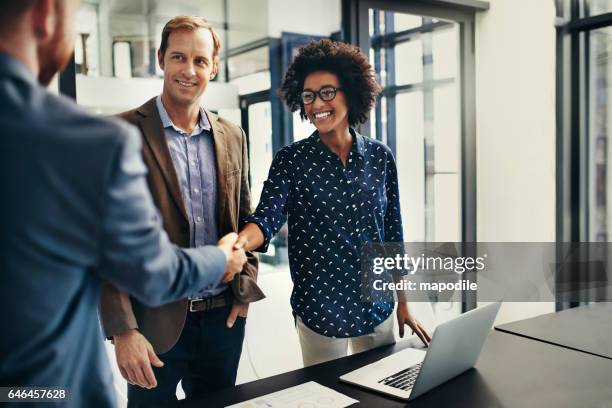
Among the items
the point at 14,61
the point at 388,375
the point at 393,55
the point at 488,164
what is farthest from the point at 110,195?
the point at 488,164

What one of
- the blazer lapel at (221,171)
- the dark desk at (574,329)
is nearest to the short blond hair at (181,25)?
the blazer lapel at (221,171)

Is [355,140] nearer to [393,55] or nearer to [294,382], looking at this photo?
[294,382]

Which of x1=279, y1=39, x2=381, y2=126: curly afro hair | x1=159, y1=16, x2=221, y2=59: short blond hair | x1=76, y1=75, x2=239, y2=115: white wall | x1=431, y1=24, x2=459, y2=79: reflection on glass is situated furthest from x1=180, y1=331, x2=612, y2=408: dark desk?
x1=431, y1=24, x2=459, y2=79: reflection on glass

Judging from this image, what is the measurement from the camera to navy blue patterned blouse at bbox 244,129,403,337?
202 centimetres

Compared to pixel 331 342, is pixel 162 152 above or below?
above

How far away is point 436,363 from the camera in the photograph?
57.9 inches

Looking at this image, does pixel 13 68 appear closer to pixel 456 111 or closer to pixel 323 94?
pixel 323 94

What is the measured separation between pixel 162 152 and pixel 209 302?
0.51 m

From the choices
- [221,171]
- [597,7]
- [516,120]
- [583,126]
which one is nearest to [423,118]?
[516,120]

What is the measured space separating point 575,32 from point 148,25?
2.61 meters

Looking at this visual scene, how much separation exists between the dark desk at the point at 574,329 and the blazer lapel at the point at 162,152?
4.04 ft

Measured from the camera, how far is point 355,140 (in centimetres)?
213

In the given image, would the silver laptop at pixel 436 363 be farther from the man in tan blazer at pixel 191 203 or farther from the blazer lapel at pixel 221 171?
the blazer lapel at pixel 221 171

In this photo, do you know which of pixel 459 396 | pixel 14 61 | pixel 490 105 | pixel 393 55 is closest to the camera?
pixel 14 61
